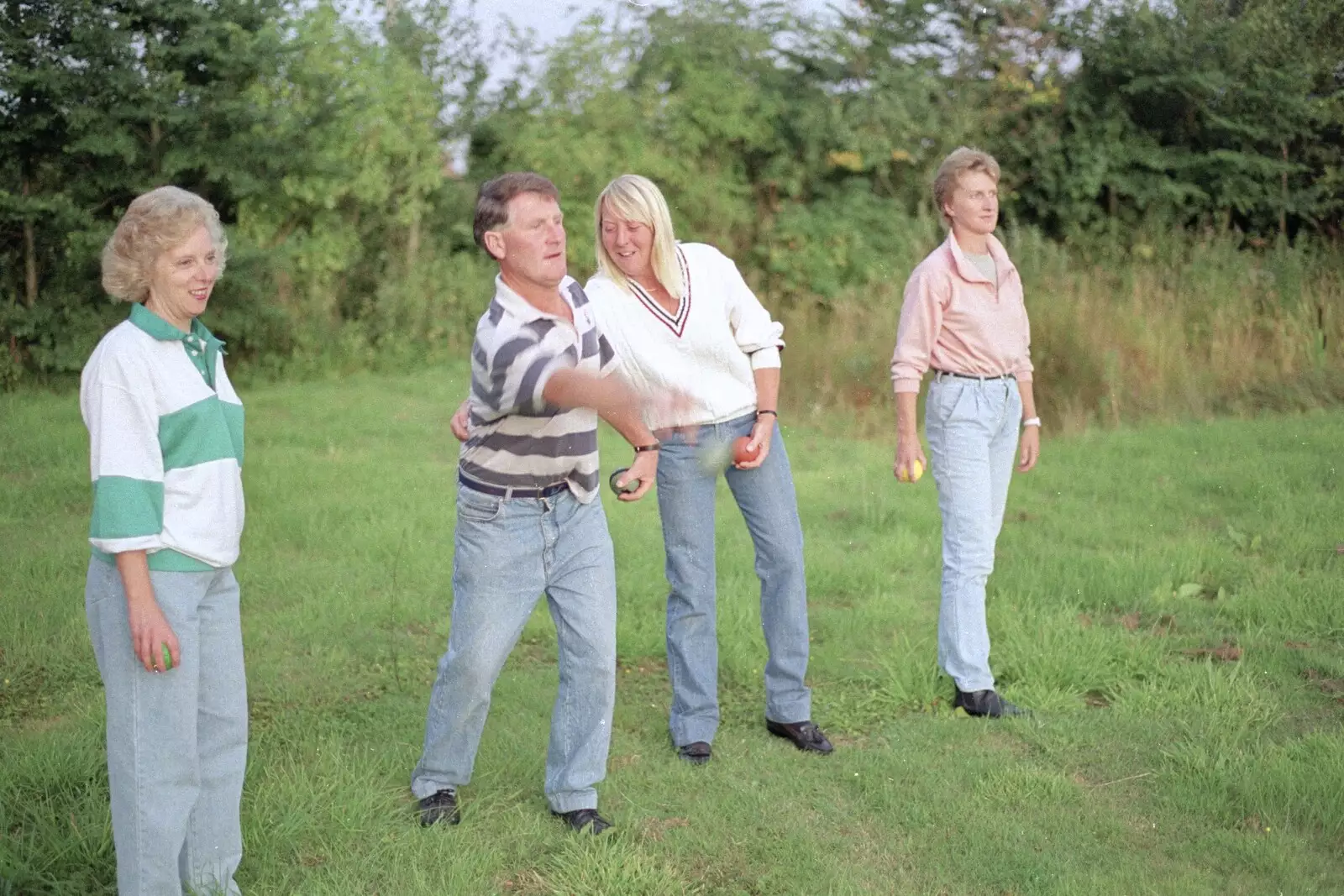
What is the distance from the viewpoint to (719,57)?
60.6 feet

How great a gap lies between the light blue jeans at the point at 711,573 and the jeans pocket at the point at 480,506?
100cm

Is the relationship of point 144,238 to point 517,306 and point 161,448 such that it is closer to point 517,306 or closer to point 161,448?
point 161,448

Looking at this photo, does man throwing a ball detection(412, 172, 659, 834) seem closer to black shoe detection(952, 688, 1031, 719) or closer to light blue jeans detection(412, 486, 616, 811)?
light blue jeans detection(412, 486, 616, 811)

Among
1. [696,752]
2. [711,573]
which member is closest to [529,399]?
[711,573]

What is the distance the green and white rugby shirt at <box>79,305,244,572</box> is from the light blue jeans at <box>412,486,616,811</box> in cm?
91

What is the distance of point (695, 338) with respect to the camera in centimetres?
490

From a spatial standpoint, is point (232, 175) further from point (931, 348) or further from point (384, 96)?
point (931, 348)

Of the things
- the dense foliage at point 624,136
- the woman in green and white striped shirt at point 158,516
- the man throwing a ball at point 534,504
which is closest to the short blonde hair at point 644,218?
the man throwing a ball at point 534,504

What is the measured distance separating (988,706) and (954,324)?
1.52m

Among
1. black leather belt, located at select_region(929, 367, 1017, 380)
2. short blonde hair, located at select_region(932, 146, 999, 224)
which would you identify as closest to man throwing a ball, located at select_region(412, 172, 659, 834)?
black leather belt, located at select_region(929, 367, 1017, 380)

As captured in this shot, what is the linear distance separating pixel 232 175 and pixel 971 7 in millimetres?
9651

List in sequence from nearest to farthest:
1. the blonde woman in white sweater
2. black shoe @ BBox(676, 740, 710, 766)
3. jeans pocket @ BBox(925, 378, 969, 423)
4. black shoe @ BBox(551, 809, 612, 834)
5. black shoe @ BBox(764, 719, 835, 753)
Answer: black shoe @ BBox(551, 809, 612, 834), the blonde woman in white sweater, black shoe @ BBox(676, 740, 710, 766), black shoe @ BBox(764, 719, 835, 753), jeans pocket @ BBox(925, 378, 969, 423)

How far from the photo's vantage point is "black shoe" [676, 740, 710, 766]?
16.9 feet

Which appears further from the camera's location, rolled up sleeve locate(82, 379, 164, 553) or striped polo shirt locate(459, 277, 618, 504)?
striped polo shirt locate(459, 277, 618, 504)
